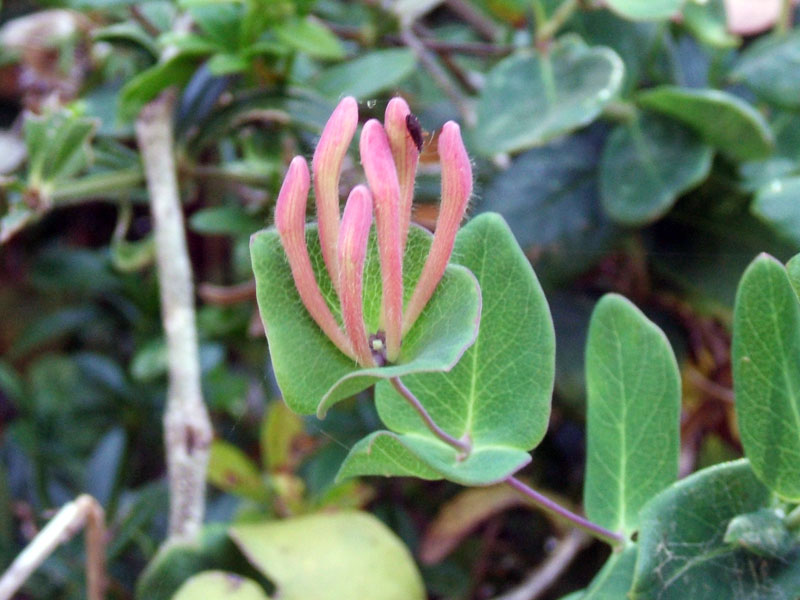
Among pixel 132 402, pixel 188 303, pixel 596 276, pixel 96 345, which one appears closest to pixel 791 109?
pixel 596 276

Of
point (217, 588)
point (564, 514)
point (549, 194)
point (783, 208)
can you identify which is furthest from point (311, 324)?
point (549, 194)

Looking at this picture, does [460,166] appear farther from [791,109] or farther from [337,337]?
A: [791,109]

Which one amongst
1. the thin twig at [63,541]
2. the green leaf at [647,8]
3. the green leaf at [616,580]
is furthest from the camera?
the green leaf at [647,8]

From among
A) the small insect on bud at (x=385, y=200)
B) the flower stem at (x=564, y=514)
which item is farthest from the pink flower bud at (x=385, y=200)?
the flower stem at (x=564, y=514)

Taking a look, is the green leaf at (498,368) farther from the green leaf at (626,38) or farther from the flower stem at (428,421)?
the green leaf at (626,38)

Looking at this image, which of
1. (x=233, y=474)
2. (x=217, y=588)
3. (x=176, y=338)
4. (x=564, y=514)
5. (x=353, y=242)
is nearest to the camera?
(x=353, y=242)

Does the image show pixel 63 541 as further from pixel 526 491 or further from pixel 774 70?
pixel 774 70
